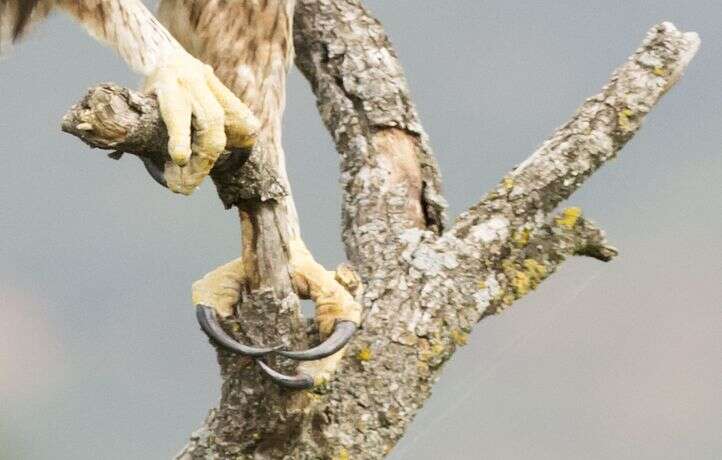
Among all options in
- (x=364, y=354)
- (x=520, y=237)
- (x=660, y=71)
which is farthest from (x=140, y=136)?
(x=660, y=71)

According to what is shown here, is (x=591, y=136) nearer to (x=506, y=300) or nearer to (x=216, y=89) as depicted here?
(x=506, y=300)

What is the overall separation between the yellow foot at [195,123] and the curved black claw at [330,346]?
45 centimetres

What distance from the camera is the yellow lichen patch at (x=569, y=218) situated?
3506 mm

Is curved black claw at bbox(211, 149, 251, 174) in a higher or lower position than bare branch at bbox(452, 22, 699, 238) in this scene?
lower

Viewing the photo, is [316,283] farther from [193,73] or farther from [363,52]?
[363,52]

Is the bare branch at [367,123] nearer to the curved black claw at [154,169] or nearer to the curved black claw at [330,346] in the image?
the curved black claw at [330,346]

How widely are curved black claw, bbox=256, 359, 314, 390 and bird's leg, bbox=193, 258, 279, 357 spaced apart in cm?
9

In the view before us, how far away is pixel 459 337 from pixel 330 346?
608 millimetres

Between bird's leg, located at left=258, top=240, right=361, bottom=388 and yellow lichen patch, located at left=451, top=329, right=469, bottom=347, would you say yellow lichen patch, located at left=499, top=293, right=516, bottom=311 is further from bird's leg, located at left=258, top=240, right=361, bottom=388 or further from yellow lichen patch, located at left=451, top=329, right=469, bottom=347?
Answer: bird's leg, located at left=258, top=240, right=361, bottom=388

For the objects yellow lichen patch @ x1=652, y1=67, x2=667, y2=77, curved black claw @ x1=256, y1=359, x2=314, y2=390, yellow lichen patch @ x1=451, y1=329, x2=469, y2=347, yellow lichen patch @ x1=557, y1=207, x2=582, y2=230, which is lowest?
curved black claw @ x1=256, y1=359, x2=314, y2=390

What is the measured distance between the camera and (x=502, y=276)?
136 inches

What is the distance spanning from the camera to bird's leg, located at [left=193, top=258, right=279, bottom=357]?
2746 mm

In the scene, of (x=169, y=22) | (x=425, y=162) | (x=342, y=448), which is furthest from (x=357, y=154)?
(x=342, y=448)

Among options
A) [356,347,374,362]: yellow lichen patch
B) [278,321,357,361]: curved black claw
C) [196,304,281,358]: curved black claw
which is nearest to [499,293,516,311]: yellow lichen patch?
[356,347,374,362]: yellow lichen patch
